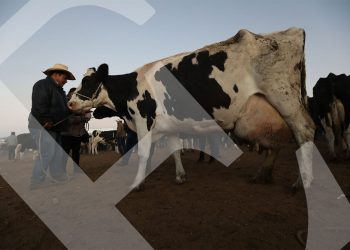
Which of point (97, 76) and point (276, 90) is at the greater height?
point (97, 76)

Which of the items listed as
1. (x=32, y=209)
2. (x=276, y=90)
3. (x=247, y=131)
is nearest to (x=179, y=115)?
(x=247, y=131)

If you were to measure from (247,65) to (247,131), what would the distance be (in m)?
1.09

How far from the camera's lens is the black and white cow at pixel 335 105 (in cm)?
832

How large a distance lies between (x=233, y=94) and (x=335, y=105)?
5.36 m

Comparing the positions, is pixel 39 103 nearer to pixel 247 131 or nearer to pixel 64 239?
pixel 64 239

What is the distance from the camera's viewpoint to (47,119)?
19.8 feet

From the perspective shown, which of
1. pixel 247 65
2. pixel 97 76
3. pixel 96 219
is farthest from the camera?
pixel 97 76

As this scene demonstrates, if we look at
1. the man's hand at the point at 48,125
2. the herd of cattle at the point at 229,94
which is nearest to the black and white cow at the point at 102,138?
the man's hand at the point at 48,125

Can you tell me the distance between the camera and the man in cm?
602

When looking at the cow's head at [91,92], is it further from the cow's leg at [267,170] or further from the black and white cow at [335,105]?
Answer: the black and white cow at [335,105]

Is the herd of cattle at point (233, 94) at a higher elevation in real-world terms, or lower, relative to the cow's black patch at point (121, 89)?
lower

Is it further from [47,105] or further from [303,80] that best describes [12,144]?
[303,80]

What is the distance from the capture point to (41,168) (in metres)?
6.08

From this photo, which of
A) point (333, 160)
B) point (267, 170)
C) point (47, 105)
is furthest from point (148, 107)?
point (333, 160)
